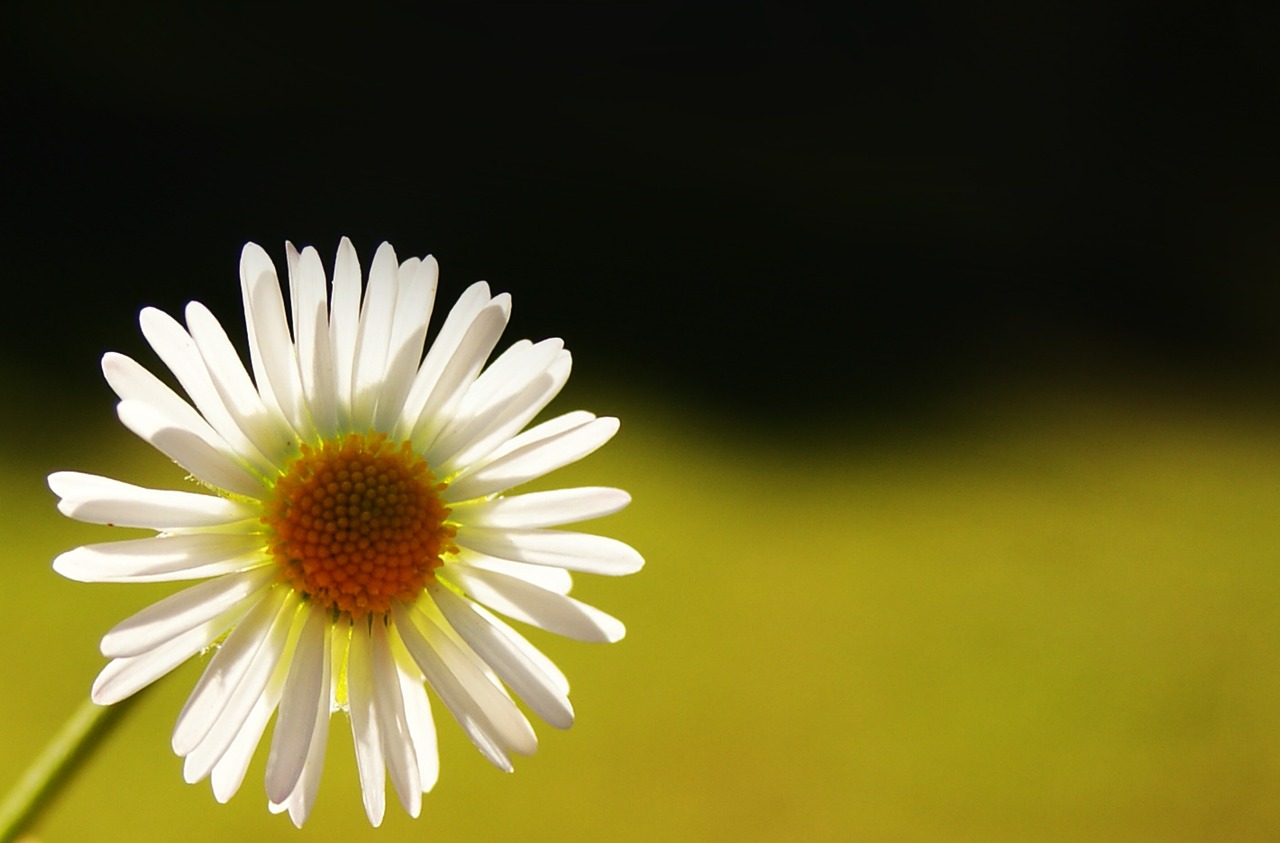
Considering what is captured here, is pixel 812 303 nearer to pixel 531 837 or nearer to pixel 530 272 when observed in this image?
pixel 530 272

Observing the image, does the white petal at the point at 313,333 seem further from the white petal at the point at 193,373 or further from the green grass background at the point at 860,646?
the green grass background at the point at 860,646

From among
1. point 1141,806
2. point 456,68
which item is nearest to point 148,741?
point 1141,806

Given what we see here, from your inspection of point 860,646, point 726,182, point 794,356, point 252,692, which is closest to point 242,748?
point 252,692

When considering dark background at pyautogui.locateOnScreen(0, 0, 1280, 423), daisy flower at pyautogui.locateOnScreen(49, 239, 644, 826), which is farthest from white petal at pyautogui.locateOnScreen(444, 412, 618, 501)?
dark background at pyautogui.locateOnScreen(0, 0, 1280, 423)

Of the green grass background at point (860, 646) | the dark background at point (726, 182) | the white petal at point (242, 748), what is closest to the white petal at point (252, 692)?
the white petal at point (242, 748)

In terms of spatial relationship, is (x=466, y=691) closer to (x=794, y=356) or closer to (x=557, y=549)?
→ (x=557, y=549)

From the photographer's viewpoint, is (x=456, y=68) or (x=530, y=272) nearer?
(x=530, y=272)

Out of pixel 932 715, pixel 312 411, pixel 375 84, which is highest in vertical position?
pixel 375 84
